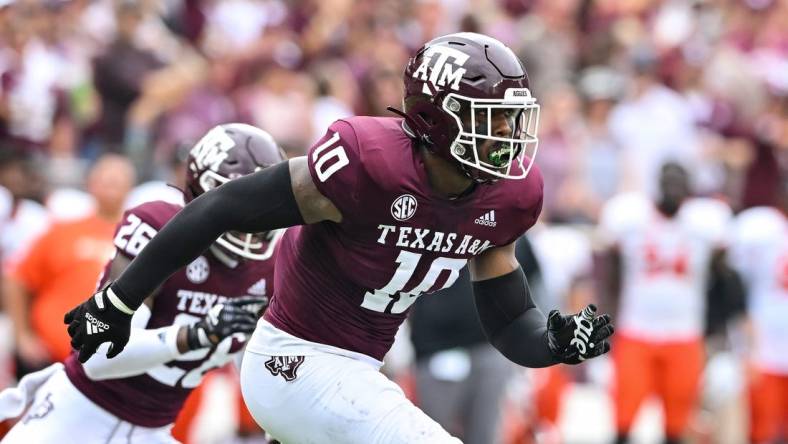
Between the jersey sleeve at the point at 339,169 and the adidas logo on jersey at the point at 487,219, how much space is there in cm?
41

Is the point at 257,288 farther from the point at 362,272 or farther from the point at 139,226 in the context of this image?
the point at 362,272

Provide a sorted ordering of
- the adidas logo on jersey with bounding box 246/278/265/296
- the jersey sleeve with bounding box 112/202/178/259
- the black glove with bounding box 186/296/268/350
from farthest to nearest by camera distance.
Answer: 1. the adidas logo on jersey with bounding box 246/278/265/296
2. the jersey sleeve with bounding box 112/202/178/259
3. the black glove with bounding box 186/296/268/350

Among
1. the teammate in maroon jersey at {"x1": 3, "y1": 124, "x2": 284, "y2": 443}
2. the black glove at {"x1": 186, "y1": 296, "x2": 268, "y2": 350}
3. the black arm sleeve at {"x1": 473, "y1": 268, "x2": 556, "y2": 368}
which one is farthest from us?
the teammate in maroon jersey at {"x1": 3, "y1": 124, "x2": 284, "y2": 443}

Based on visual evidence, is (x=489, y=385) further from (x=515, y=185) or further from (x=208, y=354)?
(x=515, y=185)

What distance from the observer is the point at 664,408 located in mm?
9422

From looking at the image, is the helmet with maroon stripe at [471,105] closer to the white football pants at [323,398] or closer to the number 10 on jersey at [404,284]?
the number 10 on jersey at [404,284]

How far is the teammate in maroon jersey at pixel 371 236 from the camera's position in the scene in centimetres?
422

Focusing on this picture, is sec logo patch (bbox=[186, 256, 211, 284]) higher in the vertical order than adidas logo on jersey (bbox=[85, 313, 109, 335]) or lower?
lower

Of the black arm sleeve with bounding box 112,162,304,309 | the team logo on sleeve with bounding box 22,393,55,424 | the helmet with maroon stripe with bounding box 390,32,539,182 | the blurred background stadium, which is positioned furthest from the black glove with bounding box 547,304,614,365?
the blurred background stadium

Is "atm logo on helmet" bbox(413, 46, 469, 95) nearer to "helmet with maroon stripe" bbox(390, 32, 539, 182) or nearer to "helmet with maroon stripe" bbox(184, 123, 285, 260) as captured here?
"helmet with maroon stripe" bbox(390, 32, 539, 182)

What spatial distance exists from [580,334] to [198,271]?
5.01ft

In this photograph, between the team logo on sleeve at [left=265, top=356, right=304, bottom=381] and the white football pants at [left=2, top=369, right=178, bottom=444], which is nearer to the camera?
the team logo on sleeve at [left=265, top=356, right=304, bottom=381]

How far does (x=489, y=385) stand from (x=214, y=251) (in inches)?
137

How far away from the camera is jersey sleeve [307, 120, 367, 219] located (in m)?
4.18
